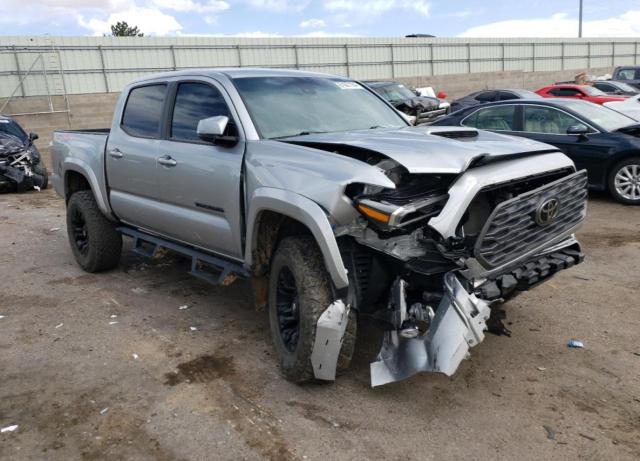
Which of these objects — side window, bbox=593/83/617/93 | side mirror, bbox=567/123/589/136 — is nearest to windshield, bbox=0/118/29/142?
side mirror, bbox=567/123/589/136

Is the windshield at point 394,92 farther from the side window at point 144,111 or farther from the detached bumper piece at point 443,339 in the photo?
the detached bumper piece at point 443,339

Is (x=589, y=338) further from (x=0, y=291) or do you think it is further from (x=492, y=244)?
(x=0, y=291)

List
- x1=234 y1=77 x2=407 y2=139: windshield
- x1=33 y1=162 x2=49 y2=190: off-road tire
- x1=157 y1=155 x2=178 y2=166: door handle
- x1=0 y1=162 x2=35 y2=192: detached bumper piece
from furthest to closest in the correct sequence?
x1=33 y1=162 x2=49 y2=190: off-road tire
x1=0 y1=162 x2=35 y2=192: detached bumper piece
x1=157 y1=155 x2=178 y2=166: door handle
x1=234 y1=77 x2=407 y2=139: windshield

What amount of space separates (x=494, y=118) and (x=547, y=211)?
6.21 m

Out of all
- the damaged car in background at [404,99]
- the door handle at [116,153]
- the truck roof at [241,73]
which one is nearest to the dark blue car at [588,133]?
the truck roof at [241,73]

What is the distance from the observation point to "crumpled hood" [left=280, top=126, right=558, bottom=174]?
322cm

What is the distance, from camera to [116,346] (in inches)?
172

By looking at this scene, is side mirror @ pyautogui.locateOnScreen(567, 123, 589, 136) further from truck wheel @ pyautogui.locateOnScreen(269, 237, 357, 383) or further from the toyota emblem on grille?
truck wheel @ pyautogui.locateOnScreen(269, 237, 357, 383)

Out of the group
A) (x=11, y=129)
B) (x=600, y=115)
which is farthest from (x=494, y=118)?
(x=11, y=129)

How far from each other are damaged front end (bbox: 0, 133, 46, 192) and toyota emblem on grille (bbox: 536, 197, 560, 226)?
36.9 feet

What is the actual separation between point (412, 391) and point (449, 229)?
1098mm

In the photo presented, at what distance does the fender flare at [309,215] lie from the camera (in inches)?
126

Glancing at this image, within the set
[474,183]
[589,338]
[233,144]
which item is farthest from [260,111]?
[589,338]

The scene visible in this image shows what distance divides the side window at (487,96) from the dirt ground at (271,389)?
12519 mm
